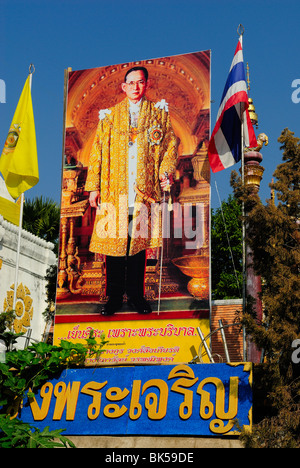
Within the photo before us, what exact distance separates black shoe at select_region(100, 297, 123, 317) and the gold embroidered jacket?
1.38m

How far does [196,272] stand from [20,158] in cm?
649

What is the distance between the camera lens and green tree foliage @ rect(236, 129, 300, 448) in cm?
1504

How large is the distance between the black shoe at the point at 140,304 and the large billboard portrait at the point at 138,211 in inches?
1.1

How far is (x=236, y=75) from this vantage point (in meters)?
22.4

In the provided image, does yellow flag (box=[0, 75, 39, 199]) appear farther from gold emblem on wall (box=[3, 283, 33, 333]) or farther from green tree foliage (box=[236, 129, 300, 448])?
A: green tree foliage (box=[236, 129, 300, 448])

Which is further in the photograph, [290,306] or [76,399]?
[76,399]

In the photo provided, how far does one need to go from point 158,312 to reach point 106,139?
5.70 m

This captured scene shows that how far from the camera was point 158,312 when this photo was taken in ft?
71.2

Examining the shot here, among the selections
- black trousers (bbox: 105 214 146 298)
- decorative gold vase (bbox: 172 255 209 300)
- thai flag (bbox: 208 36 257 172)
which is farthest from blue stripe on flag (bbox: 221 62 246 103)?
black trousers (bbox: 105 214 146 298)

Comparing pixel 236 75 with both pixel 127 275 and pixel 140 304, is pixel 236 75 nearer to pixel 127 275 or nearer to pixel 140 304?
pixel 127 275
